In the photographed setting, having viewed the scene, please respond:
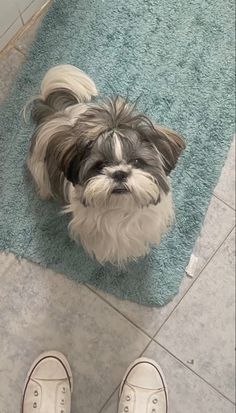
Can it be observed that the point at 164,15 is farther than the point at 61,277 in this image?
Yes

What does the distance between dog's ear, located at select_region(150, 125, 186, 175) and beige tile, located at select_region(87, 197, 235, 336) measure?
0.53 metres

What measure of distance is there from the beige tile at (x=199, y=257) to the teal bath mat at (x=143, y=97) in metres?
0.03

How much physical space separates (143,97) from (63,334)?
789mm

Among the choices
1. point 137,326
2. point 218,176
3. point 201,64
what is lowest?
point 137,326

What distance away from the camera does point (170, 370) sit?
5.30 feet

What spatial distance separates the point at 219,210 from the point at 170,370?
51 cm

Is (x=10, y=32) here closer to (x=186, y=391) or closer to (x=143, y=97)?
(x=143, y=97)

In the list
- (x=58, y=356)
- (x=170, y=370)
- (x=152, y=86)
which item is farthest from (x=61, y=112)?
(x=170, y=370)

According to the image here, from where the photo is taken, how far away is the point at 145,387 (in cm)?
160

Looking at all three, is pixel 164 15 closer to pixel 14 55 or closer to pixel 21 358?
pixel 14 55

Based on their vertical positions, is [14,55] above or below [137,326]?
above

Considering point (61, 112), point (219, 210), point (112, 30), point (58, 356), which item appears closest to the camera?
point (61, 112)

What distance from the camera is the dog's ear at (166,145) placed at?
119 centimetres

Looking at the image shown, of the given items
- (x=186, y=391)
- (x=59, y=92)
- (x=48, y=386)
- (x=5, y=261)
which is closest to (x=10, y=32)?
(x=59, y=92)
